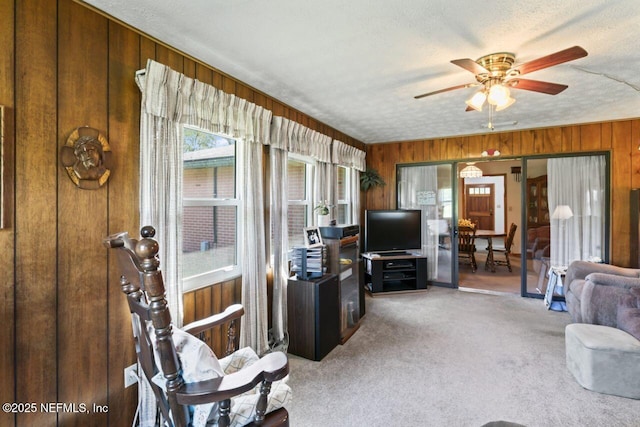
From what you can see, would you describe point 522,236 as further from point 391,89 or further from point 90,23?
point 90,23

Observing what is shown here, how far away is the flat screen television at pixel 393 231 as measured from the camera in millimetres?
4777

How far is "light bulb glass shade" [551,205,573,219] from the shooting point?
4.34 meters

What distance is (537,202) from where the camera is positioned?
4.52m

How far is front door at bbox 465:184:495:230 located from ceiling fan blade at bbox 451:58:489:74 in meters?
7.03

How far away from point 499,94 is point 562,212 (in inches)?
125

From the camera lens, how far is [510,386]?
231 cm

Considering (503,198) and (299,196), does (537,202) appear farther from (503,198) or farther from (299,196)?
(503,198)

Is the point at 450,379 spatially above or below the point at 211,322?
below

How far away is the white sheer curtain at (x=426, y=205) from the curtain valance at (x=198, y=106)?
10.6 feet

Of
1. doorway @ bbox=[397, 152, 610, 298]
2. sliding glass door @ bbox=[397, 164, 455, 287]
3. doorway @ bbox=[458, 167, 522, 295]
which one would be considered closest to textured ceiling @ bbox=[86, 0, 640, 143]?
doorway @ bbox=[397, 152, 610, 298]

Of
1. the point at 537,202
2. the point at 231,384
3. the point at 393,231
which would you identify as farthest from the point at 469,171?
the point at 231,384

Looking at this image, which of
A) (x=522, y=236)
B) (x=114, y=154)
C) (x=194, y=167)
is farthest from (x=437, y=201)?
(x=114, y=154)

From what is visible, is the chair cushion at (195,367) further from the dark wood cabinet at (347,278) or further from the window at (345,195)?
the window at (345,195)

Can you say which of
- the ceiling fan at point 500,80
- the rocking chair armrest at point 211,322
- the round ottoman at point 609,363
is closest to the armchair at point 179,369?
the rocking chair armrest at point 211,322
